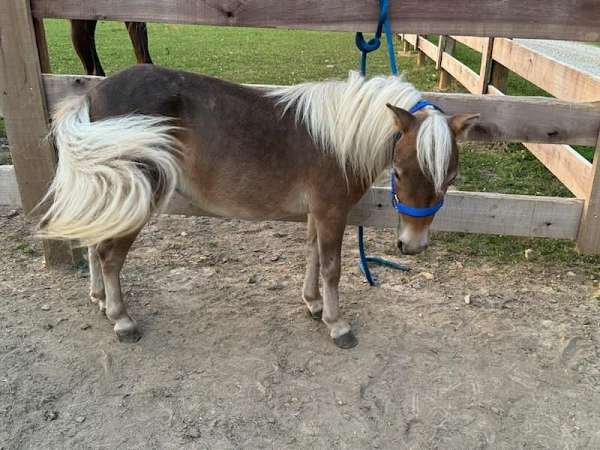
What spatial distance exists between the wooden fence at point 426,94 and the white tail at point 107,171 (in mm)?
775

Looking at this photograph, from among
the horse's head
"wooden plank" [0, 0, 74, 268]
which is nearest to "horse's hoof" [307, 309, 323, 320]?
the horse's head

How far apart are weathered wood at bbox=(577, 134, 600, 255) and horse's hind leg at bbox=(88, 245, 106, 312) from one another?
304 cm

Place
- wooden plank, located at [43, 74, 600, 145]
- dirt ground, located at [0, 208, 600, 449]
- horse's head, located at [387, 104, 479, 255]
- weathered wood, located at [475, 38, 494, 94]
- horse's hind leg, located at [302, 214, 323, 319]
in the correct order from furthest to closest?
1. weathered wood, located at [475, 38, 494, 94]
2. horse's hind leg, located at [302, 214, 323, 319]
3. wooden plank, located at [43, 74, 600, 145]
4. dirt ground, located at [0, 208, 600, 449]
5. horse's head, located at [387, 104, 479, 255]

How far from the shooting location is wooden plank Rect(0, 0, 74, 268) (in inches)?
117

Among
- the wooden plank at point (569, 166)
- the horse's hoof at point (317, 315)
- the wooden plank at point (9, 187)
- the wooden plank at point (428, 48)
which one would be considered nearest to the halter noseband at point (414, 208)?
the horse's hoof at point (317, 315)

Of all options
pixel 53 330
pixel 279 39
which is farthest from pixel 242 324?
pixel 279 39

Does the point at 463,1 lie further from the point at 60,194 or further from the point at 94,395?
the point at 94,395

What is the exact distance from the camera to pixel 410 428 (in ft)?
7.86

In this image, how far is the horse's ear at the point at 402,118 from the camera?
2287 millimetres

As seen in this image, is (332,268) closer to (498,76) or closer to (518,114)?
(518,114)

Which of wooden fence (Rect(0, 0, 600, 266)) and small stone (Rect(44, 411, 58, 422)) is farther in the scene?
wooden fence (Rect(0, 0, 600, 266))

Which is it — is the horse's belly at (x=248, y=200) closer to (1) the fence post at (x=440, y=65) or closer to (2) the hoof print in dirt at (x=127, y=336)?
(2) the hoof print in dirt at (x=127, y=336)

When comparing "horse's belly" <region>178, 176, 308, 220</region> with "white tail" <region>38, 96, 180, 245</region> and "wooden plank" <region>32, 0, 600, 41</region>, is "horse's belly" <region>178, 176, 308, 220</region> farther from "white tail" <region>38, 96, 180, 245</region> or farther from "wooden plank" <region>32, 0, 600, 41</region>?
"wooden plank" <region>32, 0, 600, 41</region>

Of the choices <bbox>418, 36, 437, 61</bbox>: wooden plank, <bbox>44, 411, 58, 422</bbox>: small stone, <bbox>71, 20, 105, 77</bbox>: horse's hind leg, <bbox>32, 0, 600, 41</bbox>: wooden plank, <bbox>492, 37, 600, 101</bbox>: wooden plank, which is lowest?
<bbox>44, 411, 58, 422</bbox>: small stone
